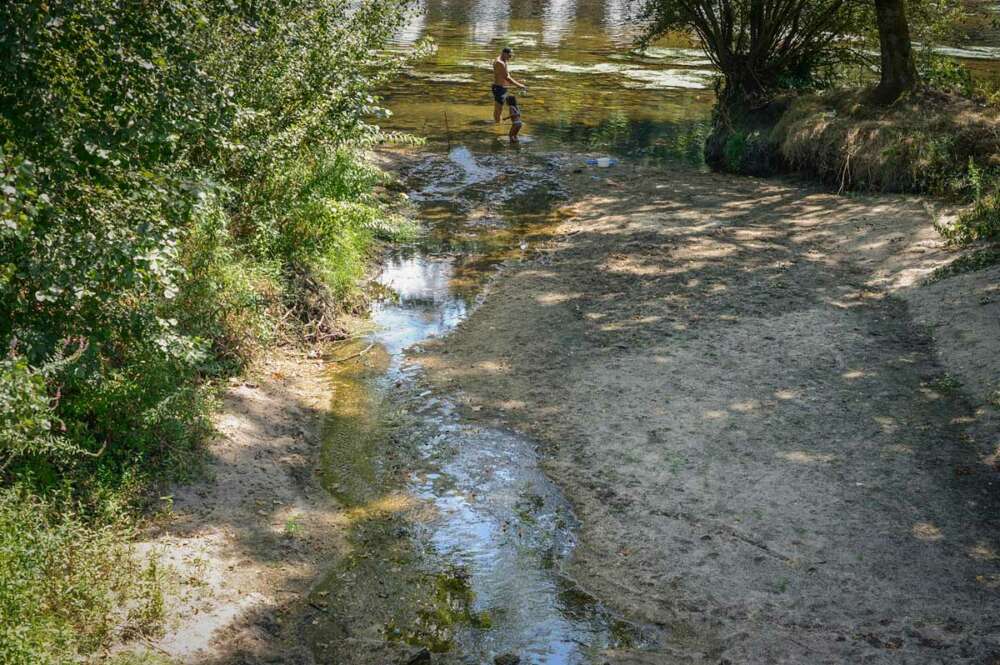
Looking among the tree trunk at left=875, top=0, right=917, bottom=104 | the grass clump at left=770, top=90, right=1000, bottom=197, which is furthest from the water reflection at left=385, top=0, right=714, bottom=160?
the tree trunk at left=875, top=0, right=917, bottom=104

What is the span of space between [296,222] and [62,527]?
582 centimetres

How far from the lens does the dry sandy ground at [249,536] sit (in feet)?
18.5

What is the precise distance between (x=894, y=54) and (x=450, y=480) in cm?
1203

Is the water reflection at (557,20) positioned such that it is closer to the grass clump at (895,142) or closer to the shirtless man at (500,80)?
the shirtless man at (500,80)

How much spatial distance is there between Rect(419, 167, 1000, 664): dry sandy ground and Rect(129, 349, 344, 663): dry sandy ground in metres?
1.76

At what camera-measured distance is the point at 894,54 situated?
15.6m

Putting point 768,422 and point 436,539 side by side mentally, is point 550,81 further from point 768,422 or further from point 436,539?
point 436,539

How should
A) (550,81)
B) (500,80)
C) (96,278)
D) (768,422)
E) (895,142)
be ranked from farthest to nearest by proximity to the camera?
1. (550,81)
2. (500,80)
3. (895,142)
4. (768,422)
5. (96,278)

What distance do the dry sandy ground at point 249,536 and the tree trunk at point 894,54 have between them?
11.4 metres

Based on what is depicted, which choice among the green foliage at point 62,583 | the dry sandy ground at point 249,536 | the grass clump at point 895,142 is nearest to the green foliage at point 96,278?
the green foliage at point 62,583

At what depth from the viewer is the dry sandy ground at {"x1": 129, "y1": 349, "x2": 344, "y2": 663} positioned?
18.5ft

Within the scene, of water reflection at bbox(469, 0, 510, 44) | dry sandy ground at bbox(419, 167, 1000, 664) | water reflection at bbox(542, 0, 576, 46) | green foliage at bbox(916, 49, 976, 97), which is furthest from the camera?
water reflection at bbox(469, 0, 510, 44)

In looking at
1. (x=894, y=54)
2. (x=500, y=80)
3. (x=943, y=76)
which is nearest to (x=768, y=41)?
(x=894, y=54)

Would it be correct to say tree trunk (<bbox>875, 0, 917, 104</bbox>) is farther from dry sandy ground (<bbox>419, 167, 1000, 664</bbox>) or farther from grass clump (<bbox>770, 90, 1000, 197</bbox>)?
dry sandy ground (<bbox>419, 167, 1000, 664</bbox>)
